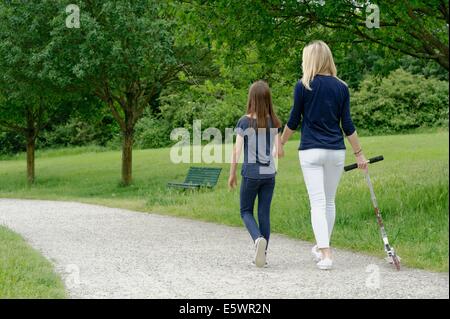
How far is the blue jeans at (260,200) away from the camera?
23.2 ft

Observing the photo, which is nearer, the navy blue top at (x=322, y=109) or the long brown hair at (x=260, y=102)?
the navy blue top at (x=322, y=109)

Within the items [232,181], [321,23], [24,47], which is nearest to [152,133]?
[24,47]

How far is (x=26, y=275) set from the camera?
21.7 ft

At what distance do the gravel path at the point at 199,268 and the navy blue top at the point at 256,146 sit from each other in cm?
100

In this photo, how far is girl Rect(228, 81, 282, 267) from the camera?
6.91m

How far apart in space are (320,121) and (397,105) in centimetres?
3253

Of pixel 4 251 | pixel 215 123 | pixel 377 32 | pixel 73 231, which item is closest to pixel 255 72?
pixel 377 32

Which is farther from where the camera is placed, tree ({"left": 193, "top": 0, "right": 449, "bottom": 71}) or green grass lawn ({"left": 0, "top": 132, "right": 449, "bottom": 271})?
tree ({"left": 193, "top": 0, "right": 449, "bottom": 71})

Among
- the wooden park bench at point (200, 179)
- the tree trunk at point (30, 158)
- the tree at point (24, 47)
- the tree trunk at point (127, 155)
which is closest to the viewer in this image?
the wooden park bench at point (200, 179)

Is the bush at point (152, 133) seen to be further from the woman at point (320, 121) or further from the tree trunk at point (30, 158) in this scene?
the woman at point (320, 121)

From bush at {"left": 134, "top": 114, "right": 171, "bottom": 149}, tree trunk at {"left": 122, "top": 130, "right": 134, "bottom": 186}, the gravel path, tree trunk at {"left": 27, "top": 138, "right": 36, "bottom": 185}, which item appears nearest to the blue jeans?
the gravel path

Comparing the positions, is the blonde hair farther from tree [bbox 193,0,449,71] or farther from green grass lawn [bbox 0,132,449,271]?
tree [bbox 193,0,449,71]

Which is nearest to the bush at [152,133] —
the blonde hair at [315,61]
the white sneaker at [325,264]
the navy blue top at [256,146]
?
the navy blue top at [256,146]

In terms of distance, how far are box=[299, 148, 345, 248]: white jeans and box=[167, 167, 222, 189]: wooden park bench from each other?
10.1 meters
